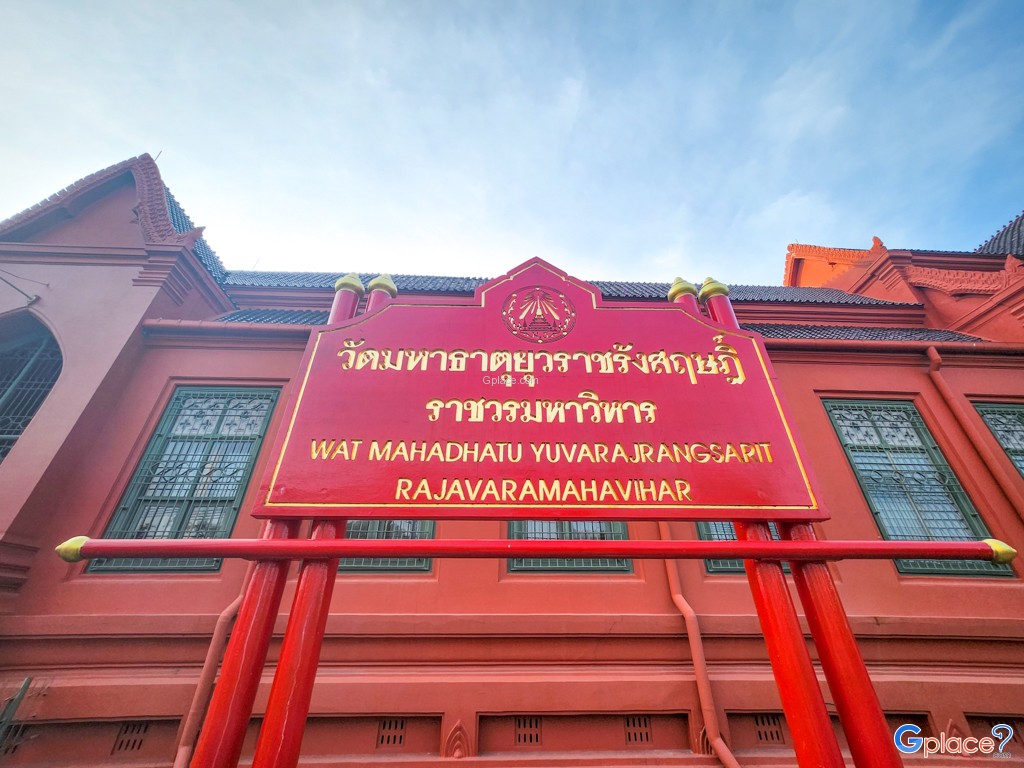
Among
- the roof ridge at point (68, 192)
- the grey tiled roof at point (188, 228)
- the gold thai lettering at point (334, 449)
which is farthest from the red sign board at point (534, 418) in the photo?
the roof ridge at point (68, 192)

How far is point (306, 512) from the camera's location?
81.4 inches

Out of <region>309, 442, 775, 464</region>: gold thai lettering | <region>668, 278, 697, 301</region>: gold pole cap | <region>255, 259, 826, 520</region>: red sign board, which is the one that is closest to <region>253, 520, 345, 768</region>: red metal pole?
<region>255, 259, 826, 520</region>: red sign board

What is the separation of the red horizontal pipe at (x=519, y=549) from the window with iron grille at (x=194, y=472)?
335 centimetres

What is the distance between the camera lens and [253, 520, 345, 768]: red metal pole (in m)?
1.69

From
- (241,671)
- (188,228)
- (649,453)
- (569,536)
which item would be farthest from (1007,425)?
(188,228)

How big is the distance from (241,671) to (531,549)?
1.30m

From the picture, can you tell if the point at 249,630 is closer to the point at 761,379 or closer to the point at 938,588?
the point at 761,379

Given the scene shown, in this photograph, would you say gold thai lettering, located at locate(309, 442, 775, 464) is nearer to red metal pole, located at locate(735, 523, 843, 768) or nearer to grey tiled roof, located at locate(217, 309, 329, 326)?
red metal pole, located at locate(735, 523, 843, 768)

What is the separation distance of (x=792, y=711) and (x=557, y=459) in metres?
1.45

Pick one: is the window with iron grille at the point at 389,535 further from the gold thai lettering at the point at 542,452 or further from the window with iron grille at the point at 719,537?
the window with iron grille at the point at 719,537

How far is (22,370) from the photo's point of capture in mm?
5609

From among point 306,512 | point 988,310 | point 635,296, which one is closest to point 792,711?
point 306,512

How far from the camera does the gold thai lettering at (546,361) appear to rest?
101 inches

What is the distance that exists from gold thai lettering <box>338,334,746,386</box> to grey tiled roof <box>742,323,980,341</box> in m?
5.29
